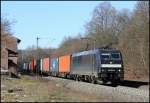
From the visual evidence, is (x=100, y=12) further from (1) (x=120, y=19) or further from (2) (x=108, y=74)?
(2) (x=108, y=74)

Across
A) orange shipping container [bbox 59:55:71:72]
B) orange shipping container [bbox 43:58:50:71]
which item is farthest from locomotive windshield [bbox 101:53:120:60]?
orange shipping container [bbox 43:58:50:71]

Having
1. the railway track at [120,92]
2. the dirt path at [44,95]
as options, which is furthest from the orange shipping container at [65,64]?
the dirt path at [44,95]

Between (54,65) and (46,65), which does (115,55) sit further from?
(46,65)

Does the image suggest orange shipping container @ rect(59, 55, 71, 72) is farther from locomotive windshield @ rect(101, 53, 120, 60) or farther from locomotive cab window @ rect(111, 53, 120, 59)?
locomotive cab window @ rect(111, 53, 120, 59)

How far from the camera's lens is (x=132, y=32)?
6931 cm

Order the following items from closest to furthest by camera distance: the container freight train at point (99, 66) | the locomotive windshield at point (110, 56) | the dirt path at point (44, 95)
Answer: the dirt path at point (44, 95)
the container freight train at point (99, 66)
the locomotive windshield at point (110, 56)

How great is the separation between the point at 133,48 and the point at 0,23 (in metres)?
19.6

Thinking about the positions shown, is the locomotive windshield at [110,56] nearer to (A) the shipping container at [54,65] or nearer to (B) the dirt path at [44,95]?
(B) the dirt path at [44,95]

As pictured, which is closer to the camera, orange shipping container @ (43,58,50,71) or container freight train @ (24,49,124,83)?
container freight train @ (24,49,124,83)

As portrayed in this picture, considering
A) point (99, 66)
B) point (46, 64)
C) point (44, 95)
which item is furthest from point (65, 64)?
point (44, 95)

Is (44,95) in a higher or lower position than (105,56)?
lower

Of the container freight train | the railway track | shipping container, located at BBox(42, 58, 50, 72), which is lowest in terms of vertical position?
the railway track

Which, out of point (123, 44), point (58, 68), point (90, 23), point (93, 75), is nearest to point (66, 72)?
point (58, 68)

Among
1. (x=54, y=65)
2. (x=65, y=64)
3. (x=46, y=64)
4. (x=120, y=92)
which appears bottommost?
(x=120, y=92)
